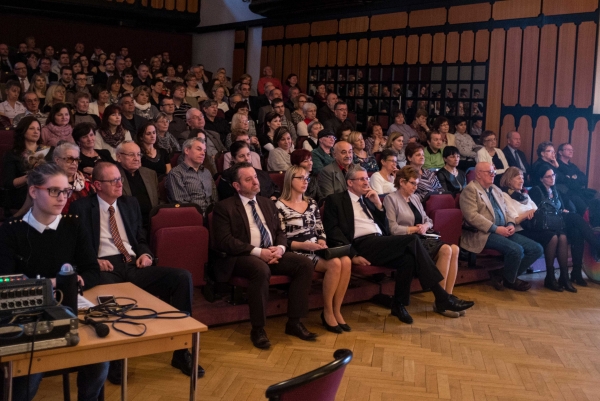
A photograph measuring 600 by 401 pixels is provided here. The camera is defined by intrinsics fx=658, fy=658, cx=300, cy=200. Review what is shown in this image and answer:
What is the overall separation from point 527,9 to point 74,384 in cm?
686

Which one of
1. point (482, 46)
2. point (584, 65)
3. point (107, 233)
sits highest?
point (482, 46)

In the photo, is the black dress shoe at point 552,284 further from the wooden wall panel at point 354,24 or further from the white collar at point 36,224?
the wooden wall panel at point 354,24

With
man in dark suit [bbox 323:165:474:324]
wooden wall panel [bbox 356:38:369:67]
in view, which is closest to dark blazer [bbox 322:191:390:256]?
man in dark suit [bbox 323:165:474:324]

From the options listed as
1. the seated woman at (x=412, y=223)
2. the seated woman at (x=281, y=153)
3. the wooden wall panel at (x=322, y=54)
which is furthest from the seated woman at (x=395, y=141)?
the wooden wall panel at (x=322, y=54)

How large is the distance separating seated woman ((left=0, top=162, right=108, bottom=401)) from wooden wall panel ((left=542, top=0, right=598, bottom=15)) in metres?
6.65

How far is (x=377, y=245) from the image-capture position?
472cm

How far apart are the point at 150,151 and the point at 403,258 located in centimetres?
222

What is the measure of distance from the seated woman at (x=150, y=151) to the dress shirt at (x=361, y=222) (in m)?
1.56

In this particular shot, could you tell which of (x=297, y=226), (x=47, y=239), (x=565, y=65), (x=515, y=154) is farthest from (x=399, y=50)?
Result: (x=47, y=239)

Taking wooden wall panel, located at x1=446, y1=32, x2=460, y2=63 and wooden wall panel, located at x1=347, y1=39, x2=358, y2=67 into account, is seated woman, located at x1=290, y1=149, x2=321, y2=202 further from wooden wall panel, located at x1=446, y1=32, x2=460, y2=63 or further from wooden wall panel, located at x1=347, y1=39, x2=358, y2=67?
wooden wall panel, located at x1=347, y1=39, x2=358, y2=67

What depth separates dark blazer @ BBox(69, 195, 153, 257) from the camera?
345 centimetres

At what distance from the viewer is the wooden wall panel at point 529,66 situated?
26.2 feet

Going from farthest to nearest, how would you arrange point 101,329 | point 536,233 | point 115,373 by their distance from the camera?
point 536,233
point 115,373
point 101,329

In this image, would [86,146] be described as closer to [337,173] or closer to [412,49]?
[337,173]
